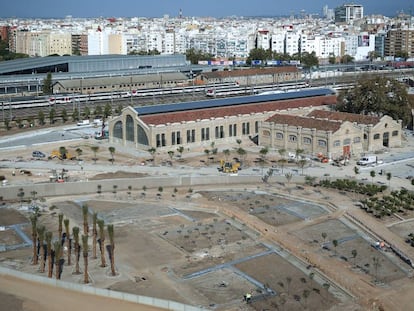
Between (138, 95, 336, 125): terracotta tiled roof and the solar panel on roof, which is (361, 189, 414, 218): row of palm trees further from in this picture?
the solar panel on roof

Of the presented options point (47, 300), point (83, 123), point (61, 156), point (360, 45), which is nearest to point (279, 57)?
point (360, 45)

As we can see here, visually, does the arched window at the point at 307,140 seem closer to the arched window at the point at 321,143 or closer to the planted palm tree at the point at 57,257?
the arched window at the point at 321,143

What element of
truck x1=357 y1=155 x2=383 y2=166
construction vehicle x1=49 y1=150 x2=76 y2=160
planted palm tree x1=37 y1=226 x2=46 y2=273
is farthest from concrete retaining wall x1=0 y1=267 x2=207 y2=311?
truck x1=357 y1=155 x2=383 y2=166

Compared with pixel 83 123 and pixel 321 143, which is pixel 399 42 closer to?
pixel 83 123

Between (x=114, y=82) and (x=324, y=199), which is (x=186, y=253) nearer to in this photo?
(x=324, y=199)

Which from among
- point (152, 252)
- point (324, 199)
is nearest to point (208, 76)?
point (324, 199)

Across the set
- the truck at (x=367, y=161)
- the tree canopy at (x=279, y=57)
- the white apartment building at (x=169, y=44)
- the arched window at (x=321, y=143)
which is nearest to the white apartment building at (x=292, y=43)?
the tree canopy at (x=279, y=57)
